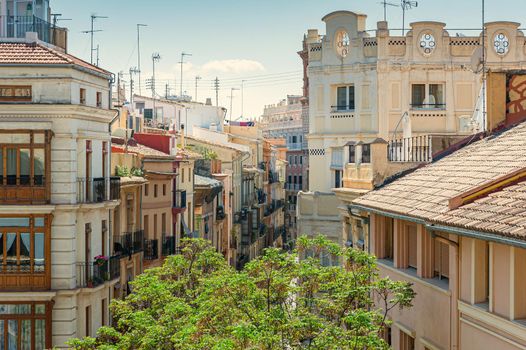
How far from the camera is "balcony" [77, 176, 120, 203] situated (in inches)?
1319

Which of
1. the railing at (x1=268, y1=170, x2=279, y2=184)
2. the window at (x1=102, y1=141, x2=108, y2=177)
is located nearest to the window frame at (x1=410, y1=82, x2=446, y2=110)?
the window at (x1=102, y1=141, x2=108, y2=177)

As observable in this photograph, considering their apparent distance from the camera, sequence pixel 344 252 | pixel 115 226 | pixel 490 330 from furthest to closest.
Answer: pixel 115 226, pixel 344 252, pixel 490 330

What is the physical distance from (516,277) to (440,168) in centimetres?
702

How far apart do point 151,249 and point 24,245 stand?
1245 cm

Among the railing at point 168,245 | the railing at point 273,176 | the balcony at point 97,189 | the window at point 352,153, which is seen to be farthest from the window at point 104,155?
the railing at point 273,176

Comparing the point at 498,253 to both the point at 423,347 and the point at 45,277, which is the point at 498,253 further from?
the point at 45,277

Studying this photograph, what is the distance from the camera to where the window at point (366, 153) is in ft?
98.8

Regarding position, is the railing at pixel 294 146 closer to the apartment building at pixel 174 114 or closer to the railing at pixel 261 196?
the railing at pixel 261 196

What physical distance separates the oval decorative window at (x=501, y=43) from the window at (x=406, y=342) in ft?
85.7

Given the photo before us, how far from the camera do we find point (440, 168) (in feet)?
70.8

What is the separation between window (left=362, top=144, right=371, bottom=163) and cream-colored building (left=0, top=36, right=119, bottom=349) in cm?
888

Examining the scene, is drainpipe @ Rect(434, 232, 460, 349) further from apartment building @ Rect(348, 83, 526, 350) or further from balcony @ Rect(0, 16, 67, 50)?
balcony @ Rect(0, 16, 67, 50)

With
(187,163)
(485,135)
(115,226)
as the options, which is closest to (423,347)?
(485,135)

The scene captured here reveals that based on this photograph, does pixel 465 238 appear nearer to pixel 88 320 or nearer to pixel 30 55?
pixel 88 320
